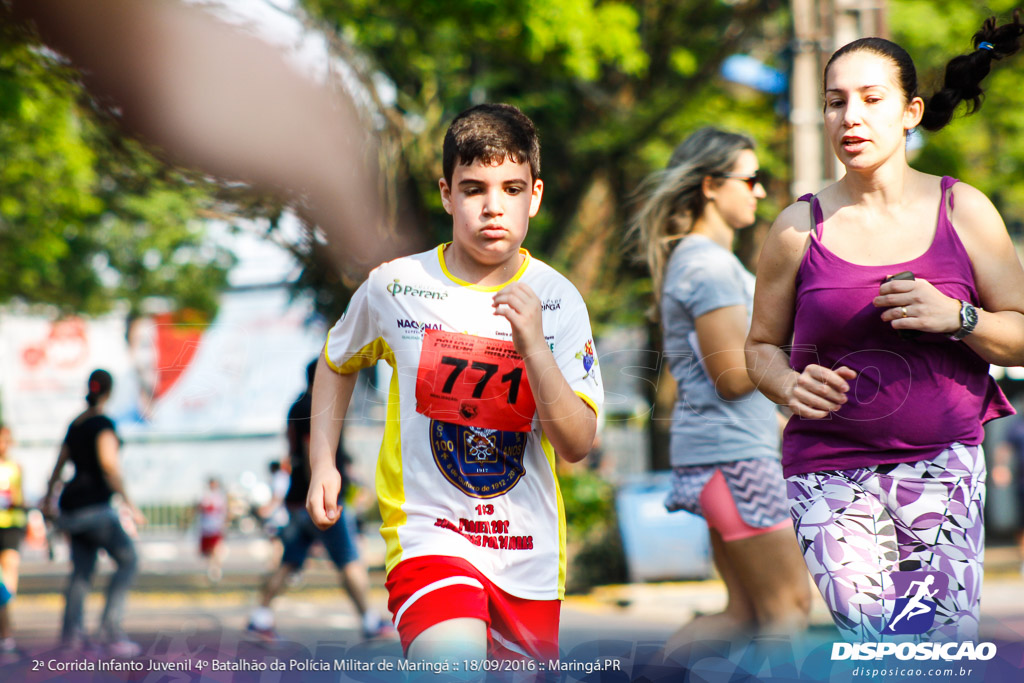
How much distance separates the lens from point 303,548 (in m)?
7.27

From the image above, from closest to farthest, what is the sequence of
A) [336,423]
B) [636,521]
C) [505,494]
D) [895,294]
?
[895,294], [505,494], [336,423], [636,521]

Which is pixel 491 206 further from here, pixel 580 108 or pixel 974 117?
pixel 580 108

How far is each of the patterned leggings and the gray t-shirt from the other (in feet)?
3.60

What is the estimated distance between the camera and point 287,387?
4383mm

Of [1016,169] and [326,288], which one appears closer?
[326,288]

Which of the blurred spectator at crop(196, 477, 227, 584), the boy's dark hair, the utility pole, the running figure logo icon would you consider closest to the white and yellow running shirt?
the boy's dark hair

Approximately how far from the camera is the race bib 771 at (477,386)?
2590 mm

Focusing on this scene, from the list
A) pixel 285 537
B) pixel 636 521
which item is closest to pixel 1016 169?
pixel 636 521

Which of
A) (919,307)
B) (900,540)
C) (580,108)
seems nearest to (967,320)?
(919,307)

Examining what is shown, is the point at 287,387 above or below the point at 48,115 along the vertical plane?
below

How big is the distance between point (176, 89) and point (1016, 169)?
1203 cm

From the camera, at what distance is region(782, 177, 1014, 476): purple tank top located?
237cm

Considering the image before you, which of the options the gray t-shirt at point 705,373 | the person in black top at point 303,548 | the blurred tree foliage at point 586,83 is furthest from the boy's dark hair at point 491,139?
the blurred tree foliage at point 586,83

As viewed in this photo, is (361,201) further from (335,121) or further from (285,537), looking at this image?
(285,537)
